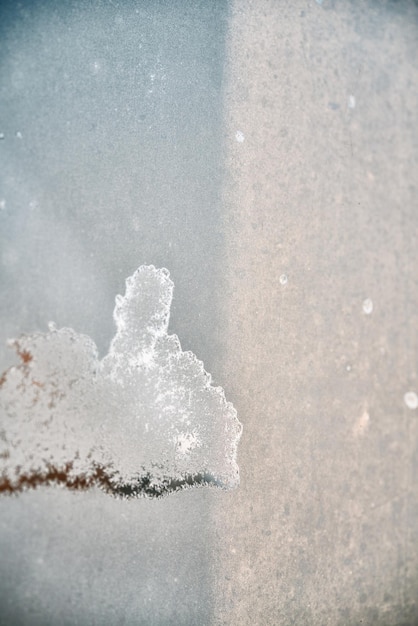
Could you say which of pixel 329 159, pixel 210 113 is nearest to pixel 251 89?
pixel 210 113

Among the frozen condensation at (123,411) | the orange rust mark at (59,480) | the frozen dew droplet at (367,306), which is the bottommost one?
the orange rust mark at (59,480)

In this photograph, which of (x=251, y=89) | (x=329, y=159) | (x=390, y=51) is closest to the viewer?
(x=251, y=89)

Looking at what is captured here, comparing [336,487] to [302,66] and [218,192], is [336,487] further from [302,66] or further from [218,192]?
[302,66]

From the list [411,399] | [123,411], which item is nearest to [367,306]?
[411,399]

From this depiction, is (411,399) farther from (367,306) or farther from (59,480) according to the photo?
(59,480)

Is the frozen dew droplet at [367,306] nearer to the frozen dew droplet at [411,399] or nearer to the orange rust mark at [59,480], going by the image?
the frozen dew droplet at [411,399]

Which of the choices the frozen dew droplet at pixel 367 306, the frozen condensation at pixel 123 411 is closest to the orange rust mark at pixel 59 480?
the frozen condensation at pixel 123 411
